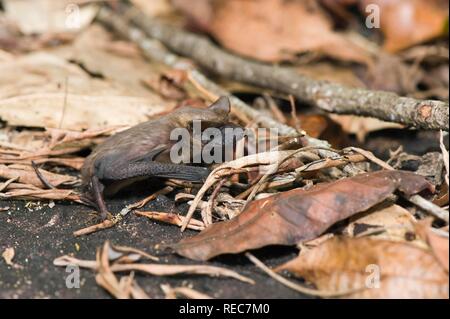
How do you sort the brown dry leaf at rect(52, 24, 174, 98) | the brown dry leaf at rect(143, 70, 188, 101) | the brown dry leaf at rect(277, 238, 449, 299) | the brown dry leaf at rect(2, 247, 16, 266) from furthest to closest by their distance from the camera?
the brown dry leaf at rect(52, 24, 174, 98) < the brown dry leaf at rect(143, 70, 188, 101) < the brown dry leaf at rect(2, 247, 16, 266) < the brown dry leaf at rect(277, 238, 449, 299)

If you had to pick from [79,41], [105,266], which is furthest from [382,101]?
[79,41]

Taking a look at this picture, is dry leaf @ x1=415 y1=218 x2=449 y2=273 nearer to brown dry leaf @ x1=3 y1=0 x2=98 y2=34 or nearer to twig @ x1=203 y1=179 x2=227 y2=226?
twig @ x1=203 y1=179 x2=227 y2=226

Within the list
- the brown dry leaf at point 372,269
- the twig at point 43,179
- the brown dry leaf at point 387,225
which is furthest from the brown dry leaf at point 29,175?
the brown dry leaf at point 387,225

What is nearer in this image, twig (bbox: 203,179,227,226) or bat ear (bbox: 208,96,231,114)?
twig (bbox: 203,179,227,226)

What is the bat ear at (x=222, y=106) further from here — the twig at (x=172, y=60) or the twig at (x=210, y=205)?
the twig at (x=210, y=205)

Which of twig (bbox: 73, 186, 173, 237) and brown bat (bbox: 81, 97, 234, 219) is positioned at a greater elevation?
brown bat (bbox: 81, 97, 234, 219)
